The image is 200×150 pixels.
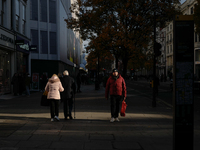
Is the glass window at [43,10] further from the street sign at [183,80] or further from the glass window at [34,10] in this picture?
the street sign at [183,80]

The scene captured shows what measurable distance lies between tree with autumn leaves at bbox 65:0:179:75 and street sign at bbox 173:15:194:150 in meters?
12.7

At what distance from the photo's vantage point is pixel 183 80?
405 cm

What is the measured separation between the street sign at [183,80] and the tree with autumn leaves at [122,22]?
1265 cm

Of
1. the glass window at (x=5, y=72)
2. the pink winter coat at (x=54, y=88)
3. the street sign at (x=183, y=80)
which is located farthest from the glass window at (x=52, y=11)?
the street sign at (x=183, y=80)

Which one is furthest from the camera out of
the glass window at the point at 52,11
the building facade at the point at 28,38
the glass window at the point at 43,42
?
the glass window at the point at 52,11

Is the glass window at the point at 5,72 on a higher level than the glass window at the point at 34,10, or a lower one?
lower

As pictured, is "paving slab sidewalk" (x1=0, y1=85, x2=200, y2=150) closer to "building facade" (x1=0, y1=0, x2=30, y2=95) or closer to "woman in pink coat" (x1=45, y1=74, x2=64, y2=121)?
"woman in pink coat" (x1=45, y1=74, x2=64, y2=121)

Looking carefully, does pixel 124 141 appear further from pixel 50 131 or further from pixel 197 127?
pixel 197 127

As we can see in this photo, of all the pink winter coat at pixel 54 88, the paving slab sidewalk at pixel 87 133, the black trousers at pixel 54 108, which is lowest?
the paving slab sidewalk at pixel 87 133

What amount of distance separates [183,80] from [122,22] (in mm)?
14617

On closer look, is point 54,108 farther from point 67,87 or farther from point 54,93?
point 67,87

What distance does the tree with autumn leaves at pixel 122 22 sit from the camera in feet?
55.9

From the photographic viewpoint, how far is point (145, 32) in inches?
705

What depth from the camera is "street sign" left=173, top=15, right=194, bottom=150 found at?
401cm
